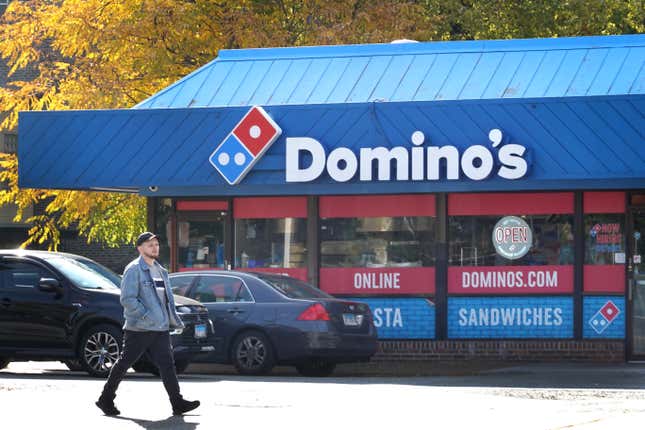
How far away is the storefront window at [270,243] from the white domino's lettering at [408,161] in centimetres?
148

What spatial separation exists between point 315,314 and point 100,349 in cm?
283

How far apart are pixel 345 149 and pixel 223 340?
3.70m

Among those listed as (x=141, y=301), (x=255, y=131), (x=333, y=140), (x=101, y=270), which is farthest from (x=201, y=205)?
(x=141, y=301)

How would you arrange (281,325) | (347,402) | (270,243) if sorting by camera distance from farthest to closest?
(270,243), (281,325), (347,402)

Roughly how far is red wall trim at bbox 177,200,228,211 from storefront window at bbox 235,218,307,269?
1.17 ft

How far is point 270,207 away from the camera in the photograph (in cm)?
A: 2166

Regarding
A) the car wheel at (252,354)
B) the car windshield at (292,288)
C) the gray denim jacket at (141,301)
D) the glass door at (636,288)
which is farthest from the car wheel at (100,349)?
the glass door at (636,288)

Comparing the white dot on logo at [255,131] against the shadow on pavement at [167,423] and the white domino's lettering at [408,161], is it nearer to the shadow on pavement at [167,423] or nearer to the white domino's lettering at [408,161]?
the white domino's lettering at [408,161]

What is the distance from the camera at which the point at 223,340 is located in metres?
18.3

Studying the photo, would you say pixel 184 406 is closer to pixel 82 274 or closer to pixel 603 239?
pixel 82 274

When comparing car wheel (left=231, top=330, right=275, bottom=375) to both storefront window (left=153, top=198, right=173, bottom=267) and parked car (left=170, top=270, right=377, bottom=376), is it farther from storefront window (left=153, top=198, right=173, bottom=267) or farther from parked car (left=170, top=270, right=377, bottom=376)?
storefront window (left=153, top=198, right=173, bottom=267)

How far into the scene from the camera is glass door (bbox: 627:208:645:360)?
2042 cm

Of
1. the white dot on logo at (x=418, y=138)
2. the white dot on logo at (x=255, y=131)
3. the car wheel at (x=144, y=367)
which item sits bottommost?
the car wheel at (x=144, y=367)

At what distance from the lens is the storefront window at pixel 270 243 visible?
21609 mm
